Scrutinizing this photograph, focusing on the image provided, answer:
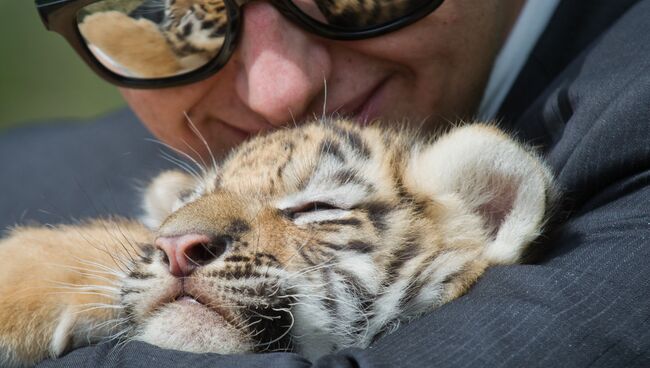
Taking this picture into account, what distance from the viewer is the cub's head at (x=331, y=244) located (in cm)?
229

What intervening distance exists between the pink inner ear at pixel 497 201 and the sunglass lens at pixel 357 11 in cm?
71

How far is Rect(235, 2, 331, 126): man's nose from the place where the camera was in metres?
2.96

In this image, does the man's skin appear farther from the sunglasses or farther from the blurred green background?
the blurred green background

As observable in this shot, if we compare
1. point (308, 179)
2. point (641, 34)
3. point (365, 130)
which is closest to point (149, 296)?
point (308, 179)

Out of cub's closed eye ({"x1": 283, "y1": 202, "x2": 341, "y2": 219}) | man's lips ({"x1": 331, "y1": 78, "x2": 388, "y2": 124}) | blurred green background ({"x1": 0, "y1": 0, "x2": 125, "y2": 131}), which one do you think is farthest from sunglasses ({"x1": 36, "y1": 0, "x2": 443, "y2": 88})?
blurred green background ({"x1": 0, "y1": 0, "x2": 125, "y2": 131})

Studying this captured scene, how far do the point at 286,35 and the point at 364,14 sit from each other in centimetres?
26

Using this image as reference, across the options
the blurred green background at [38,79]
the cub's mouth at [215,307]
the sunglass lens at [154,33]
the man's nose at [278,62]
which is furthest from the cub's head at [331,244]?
the blurred green background at [38,79]

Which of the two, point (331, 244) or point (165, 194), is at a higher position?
point (331, 244)

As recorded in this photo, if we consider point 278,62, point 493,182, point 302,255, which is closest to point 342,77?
point 278,62

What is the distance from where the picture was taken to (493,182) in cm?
252

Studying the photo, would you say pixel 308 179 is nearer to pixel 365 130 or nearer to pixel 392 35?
pixel 365 130

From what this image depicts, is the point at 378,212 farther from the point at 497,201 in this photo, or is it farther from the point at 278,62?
the point at 278,62

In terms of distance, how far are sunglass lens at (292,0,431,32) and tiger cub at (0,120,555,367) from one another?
0.37m

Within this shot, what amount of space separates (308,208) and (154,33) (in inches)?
39.6
